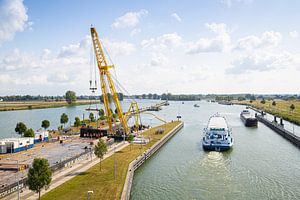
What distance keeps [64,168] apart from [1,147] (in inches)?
683

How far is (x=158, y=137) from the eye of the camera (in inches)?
2591

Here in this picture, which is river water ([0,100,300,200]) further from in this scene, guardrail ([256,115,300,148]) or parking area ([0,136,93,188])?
parking area ([0,136,93,188])

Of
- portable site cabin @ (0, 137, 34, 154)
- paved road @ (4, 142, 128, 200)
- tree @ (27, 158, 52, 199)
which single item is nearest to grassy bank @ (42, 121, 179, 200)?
paved road @ (4, 142, 128, 200)

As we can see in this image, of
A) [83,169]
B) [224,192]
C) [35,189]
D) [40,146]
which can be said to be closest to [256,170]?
[224,192]

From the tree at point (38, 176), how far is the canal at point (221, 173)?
34.5ft

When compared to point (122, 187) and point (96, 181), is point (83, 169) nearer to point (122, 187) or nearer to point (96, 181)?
point (96, 181)

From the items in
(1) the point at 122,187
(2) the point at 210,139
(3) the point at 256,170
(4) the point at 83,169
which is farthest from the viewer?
(2) the point at 210,139

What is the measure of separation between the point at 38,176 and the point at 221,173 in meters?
26.3

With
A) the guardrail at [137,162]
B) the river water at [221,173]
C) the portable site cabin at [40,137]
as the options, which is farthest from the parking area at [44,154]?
the river water at [221,173]

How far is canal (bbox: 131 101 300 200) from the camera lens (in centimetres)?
3322

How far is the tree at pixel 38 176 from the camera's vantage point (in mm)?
25656

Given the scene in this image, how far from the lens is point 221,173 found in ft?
135

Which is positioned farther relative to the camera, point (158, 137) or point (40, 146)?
point (158, 137)

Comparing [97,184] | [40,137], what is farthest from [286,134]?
[40,137]
